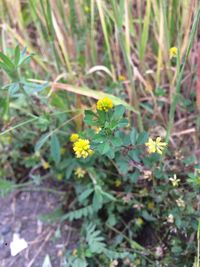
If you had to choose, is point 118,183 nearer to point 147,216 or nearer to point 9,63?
point 147,216

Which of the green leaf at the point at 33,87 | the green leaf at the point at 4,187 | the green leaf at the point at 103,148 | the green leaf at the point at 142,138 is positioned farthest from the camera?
the green leaf at the point at 4,187

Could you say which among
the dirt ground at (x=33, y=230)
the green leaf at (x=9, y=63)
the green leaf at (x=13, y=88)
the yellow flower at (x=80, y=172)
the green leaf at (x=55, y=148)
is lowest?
the dirt ground at (x=33, y=230)

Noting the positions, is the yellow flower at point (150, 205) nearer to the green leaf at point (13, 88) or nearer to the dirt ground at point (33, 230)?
the dirt ground at point (33, 230)

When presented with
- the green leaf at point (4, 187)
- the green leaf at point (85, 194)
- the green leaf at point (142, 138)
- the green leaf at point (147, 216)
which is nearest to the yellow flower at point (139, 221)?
the green leaf at point (147, 216)

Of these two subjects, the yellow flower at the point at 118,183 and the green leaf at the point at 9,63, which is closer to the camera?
the green leaf at the point at 9,63

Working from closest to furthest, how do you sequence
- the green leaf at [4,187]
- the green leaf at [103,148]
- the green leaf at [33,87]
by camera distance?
the green leaf at [103,148], the green leaf at [33,87], the green leaf at [4,187]

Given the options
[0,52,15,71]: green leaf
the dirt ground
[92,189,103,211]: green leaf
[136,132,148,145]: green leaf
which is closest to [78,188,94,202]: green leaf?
[92,189,103,211]: green leaf

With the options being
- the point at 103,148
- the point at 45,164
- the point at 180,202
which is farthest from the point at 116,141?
the point at 45,164

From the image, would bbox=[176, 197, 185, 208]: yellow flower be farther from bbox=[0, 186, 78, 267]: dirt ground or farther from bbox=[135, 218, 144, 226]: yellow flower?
bbox=[0, 186, 78, 267]: dirt ground
